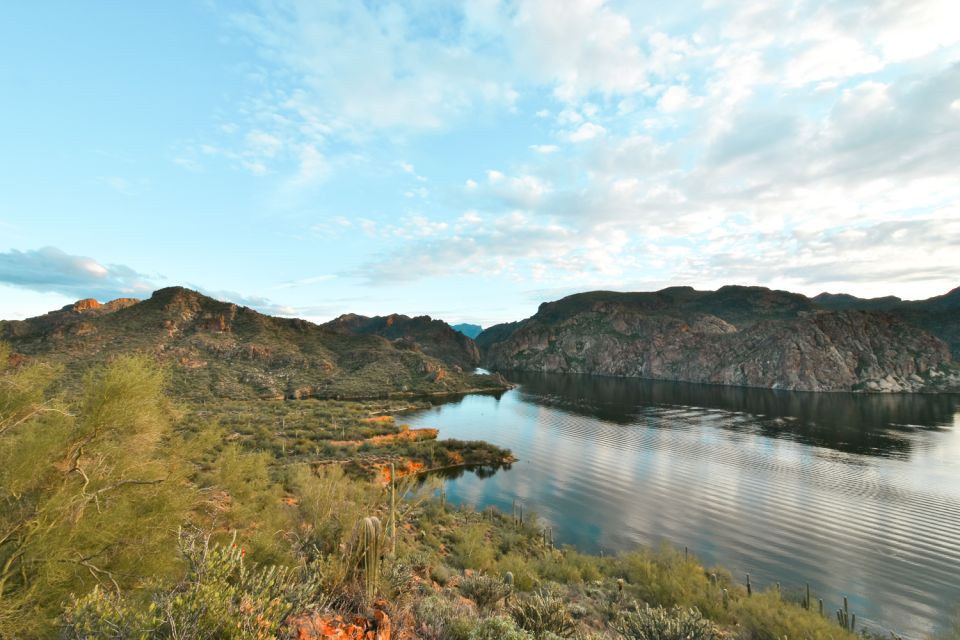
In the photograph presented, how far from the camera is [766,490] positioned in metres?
37.5

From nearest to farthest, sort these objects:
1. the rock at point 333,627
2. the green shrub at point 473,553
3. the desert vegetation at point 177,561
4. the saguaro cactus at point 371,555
Result: the desert vegetation at point 177,561 → the rock at point 333,627 → the saguaro cactus at point 371,555 → the green shrub at point 473,553

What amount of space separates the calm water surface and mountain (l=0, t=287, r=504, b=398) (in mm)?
27847

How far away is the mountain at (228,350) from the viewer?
6550 centimetres

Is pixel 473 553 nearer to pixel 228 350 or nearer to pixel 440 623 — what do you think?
pixel 440 623

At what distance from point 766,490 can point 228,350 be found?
90.5 meters

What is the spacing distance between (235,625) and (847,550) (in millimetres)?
36152

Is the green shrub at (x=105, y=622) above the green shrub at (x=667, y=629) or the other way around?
above

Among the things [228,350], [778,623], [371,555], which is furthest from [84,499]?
[228,350]

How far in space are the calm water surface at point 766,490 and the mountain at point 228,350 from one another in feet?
91.4

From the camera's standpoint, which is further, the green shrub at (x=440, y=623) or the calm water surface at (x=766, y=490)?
the calm water surface at (x=766, y=490)

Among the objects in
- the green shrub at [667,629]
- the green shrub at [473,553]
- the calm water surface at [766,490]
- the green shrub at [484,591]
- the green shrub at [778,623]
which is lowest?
the calm water surface at [766,490]

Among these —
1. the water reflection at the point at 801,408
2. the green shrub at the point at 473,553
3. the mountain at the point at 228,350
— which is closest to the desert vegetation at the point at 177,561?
the green shrub at the point at 473,553

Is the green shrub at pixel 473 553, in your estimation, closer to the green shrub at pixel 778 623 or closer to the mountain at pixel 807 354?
the green shrub at pixel 778 623

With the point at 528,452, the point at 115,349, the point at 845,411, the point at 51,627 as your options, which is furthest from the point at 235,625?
the point at 845,411
